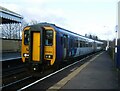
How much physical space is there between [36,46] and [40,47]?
0.28 meters

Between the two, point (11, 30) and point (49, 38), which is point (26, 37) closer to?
point (49, 38)

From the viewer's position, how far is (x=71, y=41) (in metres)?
23.2

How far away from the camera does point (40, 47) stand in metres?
16.2

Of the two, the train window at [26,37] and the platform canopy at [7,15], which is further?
the platform canopy at [7,15]

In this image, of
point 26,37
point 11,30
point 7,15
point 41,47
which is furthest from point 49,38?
point 11,30

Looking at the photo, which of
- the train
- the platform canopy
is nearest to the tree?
the platform canopy

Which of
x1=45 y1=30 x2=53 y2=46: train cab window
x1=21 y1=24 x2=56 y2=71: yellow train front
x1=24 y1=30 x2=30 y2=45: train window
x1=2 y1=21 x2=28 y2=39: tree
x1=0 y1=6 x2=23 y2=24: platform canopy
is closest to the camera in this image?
x1=21 y1=24 x2=56 y2=71: yellow train front

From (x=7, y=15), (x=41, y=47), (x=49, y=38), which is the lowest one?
(x=41, y=47)

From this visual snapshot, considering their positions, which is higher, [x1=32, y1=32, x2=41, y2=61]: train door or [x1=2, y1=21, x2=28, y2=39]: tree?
[x1=2, y1=21, x2=28, y2=39]: tree

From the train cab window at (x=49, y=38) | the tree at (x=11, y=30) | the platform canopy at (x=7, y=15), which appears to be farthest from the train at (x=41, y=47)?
the tree at (x=11, y=30)

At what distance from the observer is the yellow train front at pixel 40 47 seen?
16.0 metres

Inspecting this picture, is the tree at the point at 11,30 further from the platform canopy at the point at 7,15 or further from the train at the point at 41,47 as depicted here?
the train at the point at 41,47

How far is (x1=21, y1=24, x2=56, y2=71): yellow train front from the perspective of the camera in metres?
Result: 16.0

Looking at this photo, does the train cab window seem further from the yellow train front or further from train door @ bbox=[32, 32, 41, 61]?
train door @ bbox=[32, 32, 41, 61]
